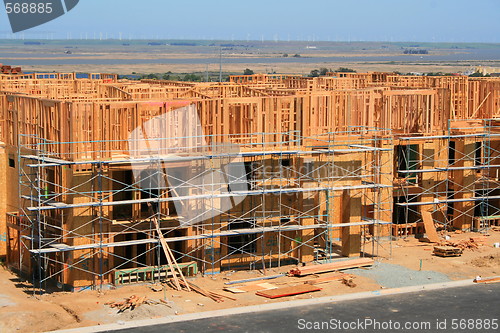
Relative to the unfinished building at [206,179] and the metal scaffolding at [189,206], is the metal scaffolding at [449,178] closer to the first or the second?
the unfinished building at [206,179]

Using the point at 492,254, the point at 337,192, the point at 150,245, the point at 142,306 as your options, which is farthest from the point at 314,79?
the point at 142,306

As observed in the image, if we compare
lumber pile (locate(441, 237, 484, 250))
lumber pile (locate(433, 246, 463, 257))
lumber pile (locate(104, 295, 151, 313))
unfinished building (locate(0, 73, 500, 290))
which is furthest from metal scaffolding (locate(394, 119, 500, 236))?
lumber pile (locate(104, 295, 151, 313))

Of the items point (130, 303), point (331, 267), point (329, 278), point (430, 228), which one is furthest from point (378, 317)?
point (430, 228)

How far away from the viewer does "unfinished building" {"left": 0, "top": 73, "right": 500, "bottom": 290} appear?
94.1 ft

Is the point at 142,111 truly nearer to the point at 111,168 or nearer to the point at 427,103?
the point at 111,168

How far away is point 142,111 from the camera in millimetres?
30578

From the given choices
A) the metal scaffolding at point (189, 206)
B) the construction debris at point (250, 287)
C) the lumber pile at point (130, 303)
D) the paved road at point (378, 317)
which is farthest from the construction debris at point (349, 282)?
the lumber pile at point (130, 303)

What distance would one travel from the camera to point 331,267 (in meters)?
30.7

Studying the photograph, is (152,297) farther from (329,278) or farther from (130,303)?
(329,278)

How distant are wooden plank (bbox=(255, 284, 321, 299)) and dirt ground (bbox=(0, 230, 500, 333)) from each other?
172 mm

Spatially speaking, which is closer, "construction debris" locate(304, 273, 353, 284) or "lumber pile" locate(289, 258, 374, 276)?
"construction debris" locate(304, 273, 353, 284)

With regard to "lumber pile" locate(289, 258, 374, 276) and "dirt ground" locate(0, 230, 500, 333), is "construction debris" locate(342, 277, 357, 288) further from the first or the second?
"lumber pile" locate(289, 258, 374, 276)

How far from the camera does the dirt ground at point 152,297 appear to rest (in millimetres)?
25266

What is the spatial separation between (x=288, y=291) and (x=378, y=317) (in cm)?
332
